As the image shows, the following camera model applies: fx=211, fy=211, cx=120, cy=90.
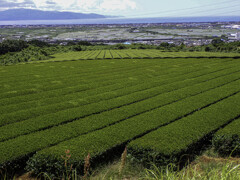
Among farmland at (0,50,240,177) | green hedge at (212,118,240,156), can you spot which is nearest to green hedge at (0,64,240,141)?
farmland at (0,50,240,177)

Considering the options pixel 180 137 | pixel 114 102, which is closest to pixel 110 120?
pixel 114 102

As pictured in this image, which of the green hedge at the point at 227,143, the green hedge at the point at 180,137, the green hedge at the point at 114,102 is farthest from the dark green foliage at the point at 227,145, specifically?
the green hedge at the point at 114,102

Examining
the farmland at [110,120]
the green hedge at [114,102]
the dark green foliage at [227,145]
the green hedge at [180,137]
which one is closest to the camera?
the green hedge at [180,137]

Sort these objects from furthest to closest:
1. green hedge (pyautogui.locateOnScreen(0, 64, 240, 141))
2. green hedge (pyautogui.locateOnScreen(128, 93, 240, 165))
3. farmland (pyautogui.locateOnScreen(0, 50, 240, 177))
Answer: green hedge (pyautogui.locateOnScreen(0, 64, 240, 141)) → farmland (pyautogui.locateOnScreen(0, 50, 240, 177)) → green hedge (pyautogui.locateOnScreen(128, 93, 240, 165))

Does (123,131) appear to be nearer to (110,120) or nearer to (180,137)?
(110,120)

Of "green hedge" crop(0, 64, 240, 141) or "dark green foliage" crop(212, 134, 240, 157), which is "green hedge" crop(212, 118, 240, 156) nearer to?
"dark green foliage" crop(212, 134, 240, 157)

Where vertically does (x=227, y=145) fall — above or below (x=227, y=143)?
below

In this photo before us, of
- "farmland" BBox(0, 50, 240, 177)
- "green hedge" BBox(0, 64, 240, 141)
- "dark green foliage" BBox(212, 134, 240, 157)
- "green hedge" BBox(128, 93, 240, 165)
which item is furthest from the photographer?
"green hedge" BBox(0, 64, 240, 141)

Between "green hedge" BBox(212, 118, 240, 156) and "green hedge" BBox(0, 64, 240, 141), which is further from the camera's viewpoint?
"green hedge" BBox(0, 64, 240, 141)

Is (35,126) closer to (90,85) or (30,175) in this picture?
(30,175)

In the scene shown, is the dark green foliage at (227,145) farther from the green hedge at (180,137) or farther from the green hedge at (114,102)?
the green hedge at (114,102)

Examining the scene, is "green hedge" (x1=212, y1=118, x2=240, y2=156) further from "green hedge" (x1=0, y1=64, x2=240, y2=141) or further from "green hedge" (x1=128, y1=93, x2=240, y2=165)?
"green hedge" (x1=0, y1=64, x2=240, y2=141)

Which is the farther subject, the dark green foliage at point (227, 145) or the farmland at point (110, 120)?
the dark green foliage at point (227, 145)

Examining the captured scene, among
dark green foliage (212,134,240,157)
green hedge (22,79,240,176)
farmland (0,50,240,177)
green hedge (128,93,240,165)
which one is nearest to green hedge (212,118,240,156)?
dark green foliage (212,134,240,157)
